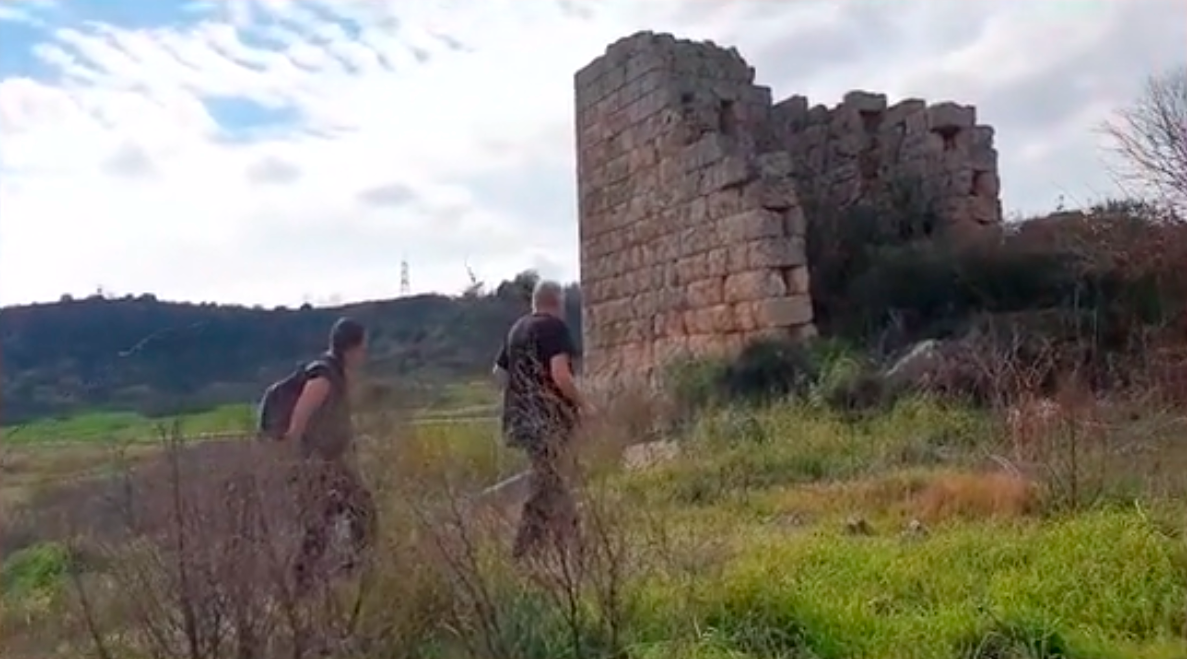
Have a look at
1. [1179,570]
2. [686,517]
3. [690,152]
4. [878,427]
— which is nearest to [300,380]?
[686,517]

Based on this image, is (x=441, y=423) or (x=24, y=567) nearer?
(x=441, y=423)

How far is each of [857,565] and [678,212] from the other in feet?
26.4

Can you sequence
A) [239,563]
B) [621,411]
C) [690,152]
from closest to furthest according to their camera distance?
[239,563] → [621,411] → [690,152]

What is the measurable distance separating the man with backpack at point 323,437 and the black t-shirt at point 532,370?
64cm

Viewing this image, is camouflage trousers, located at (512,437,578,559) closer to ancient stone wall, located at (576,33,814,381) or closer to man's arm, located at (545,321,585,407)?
man's arm, located at (545,321,585,407)

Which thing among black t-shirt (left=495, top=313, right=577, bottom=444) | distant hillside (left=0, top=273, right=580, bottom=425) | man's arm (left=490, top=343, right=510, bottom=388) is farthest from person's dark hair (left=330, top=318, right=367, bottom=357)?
man's arm (left=490, top=343, right=510, bottom=388)

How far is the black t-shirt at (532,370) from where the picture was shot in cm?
509

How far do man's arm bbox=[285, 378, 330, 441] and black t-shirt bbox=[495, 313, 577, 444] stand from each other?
Answer: 2.31ft

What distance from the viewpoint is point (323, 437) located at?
471 cm

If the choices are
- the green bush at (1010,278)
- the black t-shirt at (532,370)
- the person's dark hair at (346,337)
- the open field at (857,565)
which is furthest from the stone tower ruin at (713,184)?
the person's dark hair at (346,337)

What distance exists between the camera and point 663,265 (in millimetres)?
13094

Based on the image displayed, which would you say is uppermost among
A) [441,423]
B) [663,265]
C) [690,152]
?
[690,152]

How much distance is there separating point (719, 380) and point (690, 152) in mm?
2414

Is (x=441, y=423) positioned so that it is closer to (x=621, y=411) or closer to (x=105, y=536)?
(x=105, y=536)
